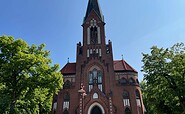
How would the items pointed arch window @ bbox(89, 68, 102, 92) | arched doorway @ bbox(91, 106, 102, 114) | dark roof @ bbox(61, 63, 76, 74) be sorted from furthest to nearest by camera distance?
1. dark roof @ bbox(61, 63, 76, 74)
2. pointed arch window @ bbox(89, 68, 102, 92)
3. arched doorway @ bbox(91, 106, 102, 114)

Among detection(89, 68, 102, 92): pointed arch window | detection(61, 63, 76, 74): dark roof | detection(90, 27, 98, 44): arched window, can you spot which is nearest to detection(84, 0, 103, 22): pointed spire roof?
detection(90, 27, 98, 44): arched window

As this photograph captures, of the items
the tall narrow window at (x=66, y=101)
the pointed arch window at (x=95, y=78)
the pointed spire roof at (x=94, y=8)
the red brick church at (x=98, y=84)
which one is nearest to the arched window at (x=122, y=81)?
the red brick church at (x=98, y=84)

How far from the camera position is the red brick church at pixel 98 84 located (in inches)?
1016

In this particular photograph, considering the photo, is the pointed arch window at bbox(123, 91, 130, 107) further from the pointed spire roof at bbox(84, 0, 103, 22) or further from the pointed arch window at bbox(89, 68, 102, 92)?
the pointed spire roof at bbox(84, 0, 103, 22)

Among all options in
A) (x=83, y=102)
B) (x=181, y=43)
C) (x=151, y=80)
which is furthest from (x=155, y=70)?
(x=83, y=102)

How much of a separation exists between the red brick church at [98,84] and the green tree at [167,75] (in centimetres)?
665

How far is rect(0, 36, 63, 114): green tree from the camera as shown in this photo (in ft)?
53.0

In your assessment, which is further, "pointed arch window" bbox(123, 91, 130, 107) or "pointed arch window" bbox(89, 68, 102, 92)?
"pointed arch window" bbox(89, 68, 102, 92)

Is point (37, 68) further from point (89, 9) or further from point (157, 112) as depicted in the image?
point (89, 9)

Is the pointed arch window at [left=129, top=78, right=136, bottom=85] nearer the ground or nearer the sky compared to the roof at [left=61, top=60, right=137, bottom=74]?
nearer the ground

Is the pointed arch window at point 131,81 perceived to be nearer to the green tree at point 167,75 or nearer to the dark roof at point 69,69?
the green tree at point 167,75

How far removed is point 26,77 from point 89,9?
2456cm

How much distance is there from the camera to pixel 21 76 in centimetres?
1705

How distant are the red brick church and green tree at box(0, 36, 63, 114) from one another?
7166 mm
